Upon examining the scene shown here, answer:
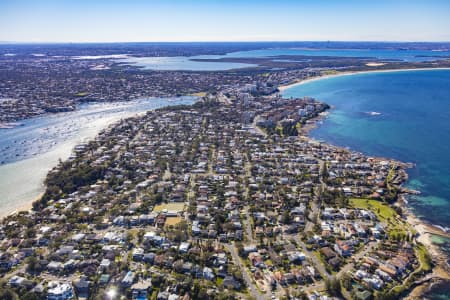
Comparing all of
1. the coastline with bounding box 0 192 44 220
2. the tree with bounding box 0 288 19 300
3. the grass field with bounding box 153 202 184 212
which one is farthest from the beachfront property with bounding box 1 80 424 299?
the coastline with bounding box 0 192 44 220

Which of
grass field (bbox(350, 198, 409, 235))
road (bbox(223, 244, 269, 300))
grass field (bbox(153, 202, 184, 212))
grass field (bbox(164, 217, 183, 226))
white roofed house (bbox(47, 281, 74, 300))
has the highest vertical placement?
grass field (bbox(153, 202, 184, 212))

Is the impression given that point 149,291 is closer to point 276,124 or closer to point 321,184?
point 321,184

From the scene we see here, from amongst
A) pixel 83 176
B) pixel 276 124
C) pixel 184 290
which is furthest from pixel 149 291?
pixel 276 124

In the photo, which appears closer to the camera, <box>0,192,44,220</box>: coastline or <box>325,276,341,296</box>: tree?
<box>325,276,341,296</box>: tree

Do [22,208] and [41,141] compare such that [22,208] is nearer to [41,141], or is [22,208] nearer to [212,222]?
[212,222]

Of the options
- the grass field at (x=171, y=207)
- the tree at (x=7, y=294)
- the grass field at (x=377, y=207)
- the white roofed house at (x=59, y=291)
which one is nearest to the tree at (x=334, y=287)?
the grass field at (x=377, y=207)

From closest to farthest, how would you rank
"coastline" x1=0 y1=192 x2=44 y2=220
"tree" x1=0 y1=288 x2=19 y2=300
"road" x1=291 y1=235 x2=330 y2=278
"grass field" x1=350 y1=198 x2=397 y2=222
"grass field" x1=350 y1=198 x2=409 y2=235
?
"tree" x1=0 y1=288 x2=19 y2=300, "road" x1=291 y1=235 x2=330 y2=278, "grass field" x1=350 y1=198 x2=409 y2=235, "grass field" x1=350 y1=198 x2=397 y2=222, "coastline" x1=0 y1=192 x2=44 y2=220

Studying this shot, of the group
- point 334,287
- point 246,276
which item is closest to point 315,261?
point 334,287

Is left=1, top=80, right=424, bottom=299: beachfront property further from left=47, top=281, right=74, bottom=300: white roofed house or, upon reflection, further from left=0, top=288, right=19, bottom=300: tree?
left=0, top=288, right=19, bottom=300: tree

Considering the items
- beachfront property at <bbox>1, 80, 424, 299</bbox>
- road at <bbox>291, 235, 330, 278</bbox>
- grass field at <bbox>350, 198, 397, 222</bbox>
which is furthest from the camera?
grass field at <bbox>350, 198, 397, 222</bbox>
